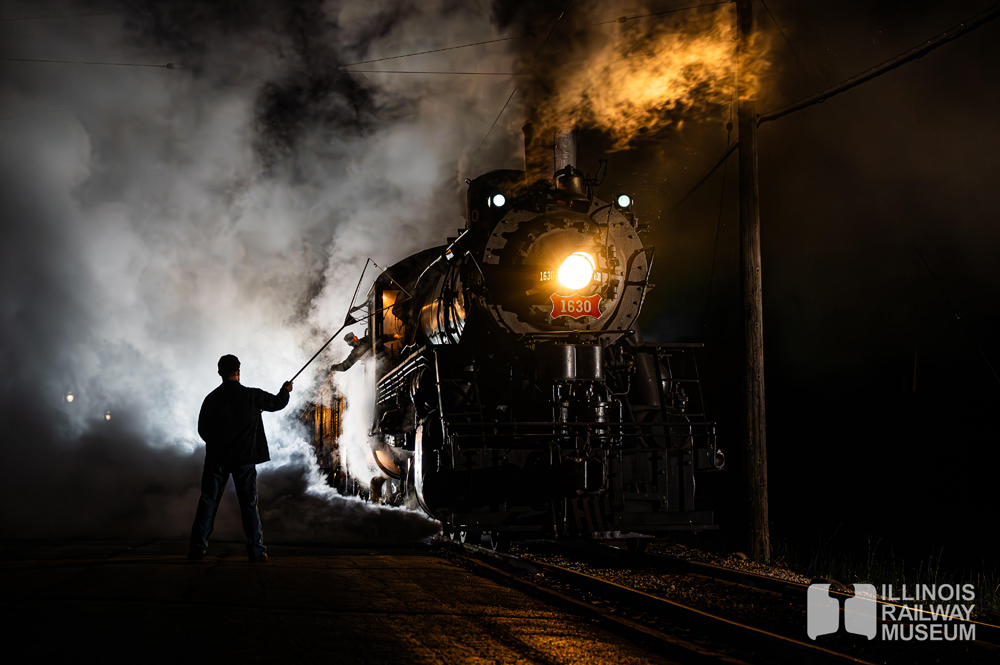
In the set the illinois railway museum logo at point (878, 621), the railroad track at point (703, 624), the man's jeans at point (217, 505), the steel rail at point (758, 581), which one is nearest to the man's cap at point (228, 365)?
the man's jeans at point (217, 505)

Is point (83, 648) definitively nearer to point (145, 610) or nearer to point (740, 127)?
point (145, 610)

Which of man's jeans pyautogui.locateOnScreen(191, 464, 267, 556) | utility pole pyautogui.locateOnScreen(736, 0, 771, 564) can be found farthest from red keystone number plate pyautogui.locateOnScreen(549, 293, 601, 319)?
man's jeans pyautogui.locateOnScreen(191, 464, 267, 556)

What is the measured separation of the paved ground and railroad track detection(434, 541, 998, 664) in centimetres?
26

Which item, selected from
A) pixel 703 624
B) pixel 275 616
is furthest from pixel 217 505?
pixel 703 624

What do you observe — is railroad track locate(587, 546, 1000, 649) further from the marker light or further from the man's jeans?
the man's jeans

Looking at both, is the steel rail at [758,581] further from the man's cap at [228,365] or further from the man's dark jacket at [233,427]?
the man's cap at [228,365]

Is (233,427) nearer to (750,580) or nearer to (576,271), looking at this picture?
(576,271)

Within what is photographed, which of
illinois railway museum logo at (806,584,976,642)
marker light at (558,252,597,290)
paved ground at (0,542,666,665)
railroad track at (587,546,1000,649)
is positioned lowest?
railroad track at (587,546,1000,649)

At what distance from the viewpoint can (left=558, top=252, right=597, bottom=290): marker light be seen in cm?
768

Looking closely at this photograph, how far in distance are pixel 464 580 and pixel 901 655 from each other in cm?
291

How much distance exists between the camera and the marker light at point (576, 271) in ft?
25.2

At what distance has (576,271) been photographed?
Result: 7.70 meters

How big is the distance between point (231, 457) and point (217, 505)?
1.30 ft

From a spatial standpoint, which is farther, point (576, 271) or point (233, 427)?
point (576, 271)
